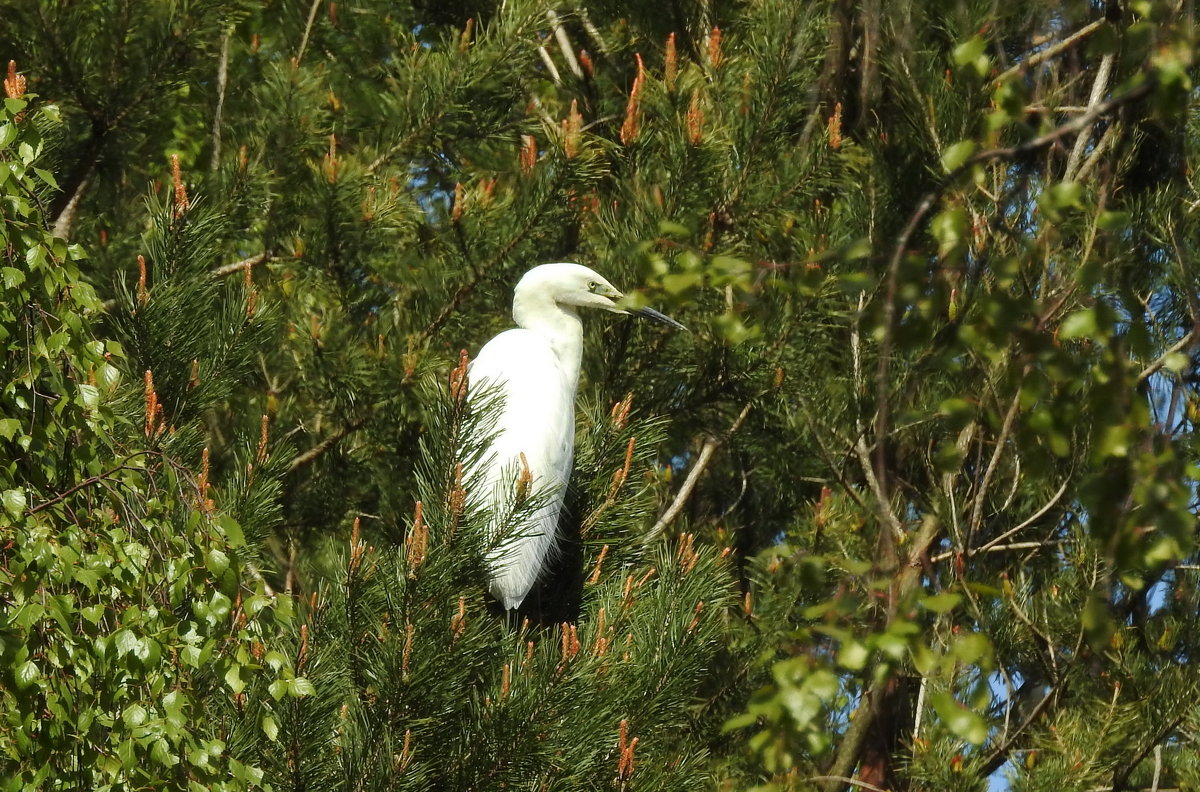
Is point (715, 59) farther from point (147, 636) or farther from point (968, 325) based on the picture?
point (968, 325)

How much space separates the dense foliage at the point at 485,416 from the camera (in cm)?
171

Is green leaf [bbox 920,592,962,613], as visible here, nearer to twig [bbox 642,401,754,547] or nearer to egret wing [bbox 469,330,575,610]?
egret wing [bbox 469,330,575,610]

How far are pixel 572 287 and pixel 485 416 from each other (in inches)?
39.0

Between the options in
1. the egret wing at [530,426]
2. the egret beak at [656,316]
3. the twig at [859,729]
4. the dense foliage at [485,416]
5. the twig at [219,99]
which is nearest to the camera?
the dense foliage at [485,416]

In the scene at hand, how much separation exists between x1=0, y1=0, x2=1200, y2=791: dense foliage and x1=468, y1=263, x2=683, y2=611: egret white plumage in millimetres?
84

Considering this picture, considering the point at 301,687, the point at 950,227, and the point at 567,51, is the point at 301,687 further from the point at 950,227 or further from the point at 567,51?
the point at 567,51

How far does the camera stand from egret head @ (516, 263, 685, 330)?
3018 millimetres

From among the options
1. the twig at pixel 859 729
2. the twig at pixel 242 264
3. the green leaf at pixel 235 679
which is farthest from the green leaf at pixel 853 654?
the twig at pixel 242 264

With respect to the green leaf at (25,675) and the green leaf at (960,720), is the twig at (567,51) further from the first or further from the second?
the green leaf at (960,720)

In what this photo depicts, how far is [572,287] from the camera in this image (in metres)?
3.02

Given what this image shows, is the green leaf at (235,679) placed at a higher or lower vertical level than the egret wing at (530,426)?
higher

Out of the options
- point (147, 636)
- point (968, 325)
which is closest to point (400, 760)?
point (147, 636)

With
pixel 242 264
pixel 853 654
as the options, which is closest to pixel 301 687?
pixel 853 654

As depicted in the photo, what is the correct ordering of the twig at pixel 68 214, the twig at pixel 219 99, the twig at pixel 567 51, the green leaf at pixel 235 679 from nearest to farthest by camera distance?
the green leaf at pixel 235 679 < the twig at pixel 68 214 < the twig at pixel 219 99 < the twig at pixel 567 51
